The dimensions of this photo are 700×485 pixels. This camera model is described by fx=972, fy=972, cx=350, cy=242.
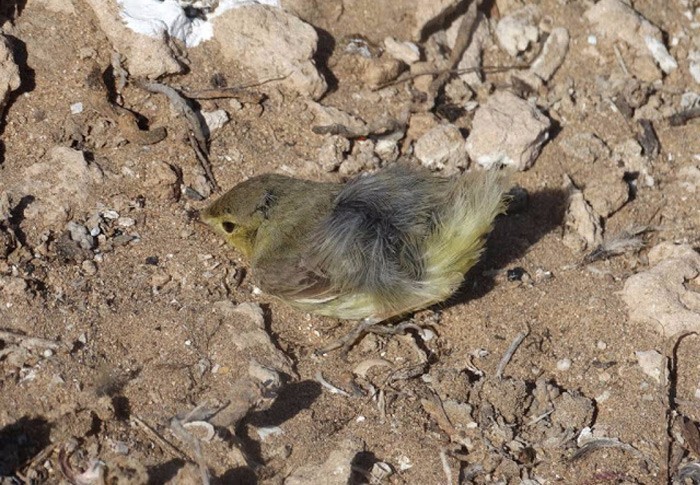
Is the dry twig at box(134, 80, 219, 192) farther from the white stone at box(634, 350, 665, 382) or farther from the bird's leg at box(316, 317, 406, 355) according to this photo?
the white stone at box(634, 350, 665, 382)

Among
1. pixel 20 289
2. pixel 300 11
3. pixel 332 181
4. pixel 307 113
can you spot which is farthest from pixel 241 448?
pixel 300 11

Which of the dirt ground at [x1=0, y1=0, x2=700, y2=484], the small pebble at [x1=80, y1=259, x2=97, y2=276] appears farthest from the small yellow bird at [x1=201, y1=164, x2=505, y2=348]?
the small pebble at [x1=80, y1=259, x2=97, y2=276]

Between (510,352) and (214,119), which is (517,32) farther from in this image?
(510,352)

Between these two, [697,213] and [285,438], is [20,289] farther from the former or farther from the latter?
[697,213]

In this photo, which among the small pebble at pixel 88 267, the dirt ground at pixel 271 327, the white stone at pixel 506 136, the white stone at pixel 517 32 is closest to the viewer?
the dirt ground at pixel 271 327

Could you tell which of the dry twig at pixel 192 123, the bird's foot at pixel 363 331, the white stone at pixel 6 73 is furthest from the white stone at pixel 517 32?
the white stone at pixel 6 73

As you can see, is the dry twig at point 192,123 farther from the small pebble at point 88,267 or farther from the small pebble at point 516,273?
the small pebble at point 516,273
